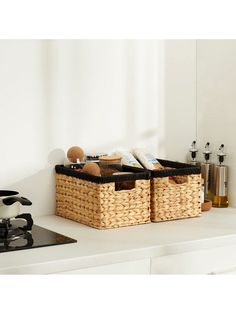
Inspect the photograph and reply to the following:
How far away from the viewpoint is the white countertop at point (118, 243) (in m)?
2.21

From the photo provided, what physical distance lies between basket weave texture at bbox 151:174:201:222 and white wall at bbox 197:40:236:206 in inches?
10.5

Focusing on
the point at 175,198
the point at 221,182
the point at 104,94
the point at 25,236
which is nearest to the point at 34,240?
the point at 25,236

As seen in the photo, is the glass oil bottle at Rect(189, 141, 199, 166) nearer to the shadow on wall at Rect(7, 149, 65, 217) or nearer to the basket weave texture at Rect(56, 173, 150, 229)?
the basket weave texture at Rect(56, 173, 150, 229)

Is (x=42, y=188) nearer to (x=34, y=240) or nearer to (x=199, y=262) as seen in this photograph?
(x=34, y=240)

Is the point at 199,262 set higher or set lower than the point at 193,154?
lower

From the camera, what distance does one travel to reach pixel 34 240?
8.00ft

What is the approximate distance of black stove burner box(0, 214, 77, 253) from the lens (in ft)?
7.80

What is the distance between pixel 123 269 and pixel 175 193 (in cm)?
54

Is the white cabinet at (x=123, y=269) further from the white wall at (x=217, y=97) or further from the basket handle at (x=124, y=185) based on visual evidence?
the white wall at (x=217, y=97)

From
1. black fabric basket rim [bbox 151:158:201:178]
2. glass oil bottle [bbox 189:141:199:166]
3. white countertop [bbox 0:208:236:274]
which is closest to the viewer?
white countertop [bbox 0:208:236:274]

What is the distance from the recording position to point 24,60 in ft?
9.11

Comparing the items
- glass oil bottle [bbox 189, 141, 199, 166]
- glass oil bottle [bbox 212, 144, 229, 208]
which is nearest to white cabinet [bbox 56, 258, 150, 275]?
glass oil bottle [bbox 212, 144, 229, 208]

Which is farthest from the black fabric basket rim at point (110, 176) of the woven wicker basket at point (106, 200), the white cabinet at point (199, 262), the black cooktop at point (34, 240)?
the white cabinet at point (199, 262)
